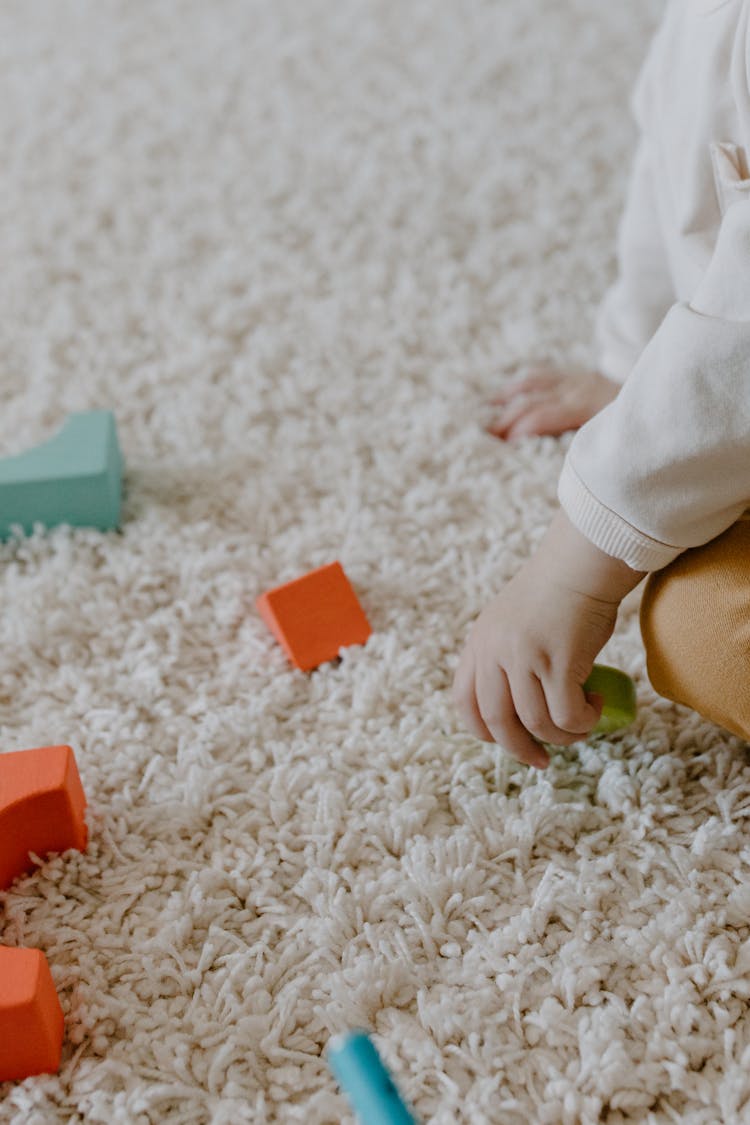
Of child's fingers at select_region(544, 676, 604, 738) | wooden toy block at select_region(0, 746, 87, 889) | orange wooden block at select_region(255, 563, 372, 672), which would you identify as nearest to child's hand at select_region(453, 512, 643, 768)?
child's fingers at select_region(544, 676, 604, 738)

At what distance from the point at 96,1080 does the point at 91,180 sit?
3.07 feet

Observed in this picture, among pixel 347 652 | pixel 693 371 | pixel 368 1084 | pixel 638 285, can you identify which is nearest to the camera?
pixel 368 1084

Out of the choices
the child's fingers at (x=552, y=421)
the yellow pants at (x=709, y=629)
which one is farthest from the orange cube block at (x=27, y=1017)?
the child's fingers at (x=552, y=421)

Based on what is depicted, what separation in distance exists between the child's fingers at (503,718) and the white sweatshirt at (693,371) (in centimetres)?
10

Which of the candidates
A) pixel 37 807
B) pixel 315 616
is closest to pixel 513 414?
pixel 315 616

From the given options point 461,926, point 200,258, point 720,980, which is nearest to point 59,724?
point 461,926

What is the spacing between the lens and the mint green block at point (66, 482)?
79 centimetres

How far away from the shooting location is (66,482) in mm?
787

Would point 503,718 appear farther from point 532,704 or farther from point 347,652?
point 347,652

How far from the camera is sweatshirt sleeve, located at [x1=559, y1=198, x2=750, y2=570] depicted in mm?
554

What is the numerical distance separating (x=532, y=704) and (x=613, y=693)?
0.19 ft

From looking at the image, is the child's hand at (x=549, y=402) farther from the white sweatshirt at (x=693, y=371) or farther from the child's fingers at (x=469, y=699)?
the child's fingers at (x=469, y=699)

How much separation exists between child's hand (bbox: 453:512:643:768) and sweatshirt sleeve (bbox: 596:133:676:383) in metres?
0.30

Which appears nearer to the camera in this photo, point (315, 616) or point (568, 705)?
point (568, 705)
